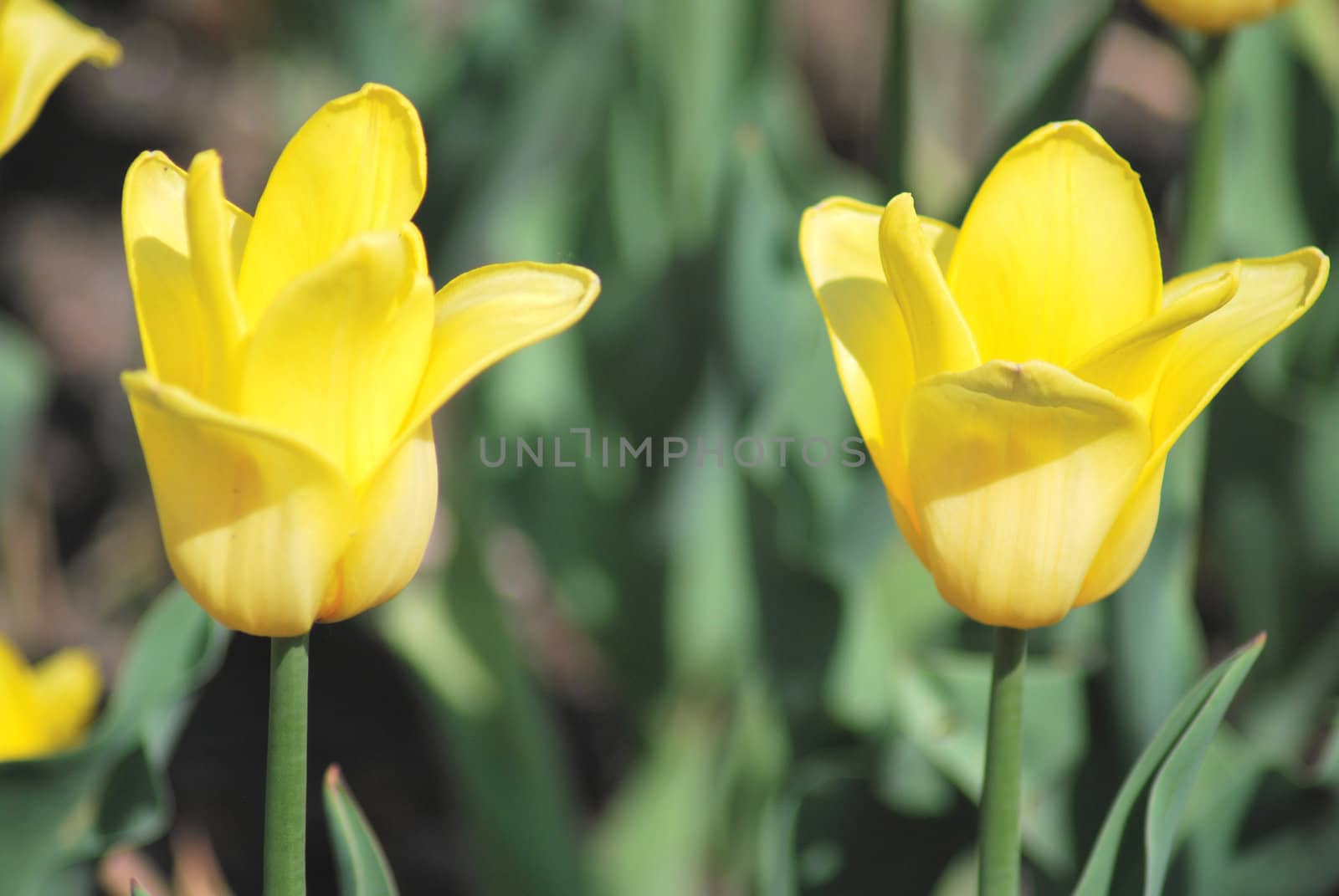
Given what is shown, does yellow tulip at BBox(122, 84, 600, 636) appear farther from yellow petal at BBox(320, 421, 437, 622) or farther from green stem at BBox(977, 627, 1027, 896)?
green stem at BBox(977, 627, 1027, 896)

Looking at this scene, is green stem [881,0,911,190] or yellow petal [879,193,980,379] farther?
green stem [881,0,911,190]

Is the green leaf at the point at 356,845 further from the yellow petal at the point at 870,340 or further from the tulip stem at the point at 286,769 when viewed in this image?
the yellow petal at the point at 870,340

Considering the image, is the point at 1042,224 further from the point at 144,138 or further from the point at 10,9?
the point at 144,138

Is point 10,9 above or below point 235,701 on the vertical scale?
above

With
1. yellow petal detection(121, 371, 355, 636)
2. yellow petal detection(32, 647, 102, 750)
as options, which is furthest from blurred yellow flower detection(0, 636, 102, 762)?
yellow petal detection(121, 371, 355, 636)

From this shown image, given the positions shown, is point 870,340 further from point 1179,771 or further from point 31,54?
point 31,54

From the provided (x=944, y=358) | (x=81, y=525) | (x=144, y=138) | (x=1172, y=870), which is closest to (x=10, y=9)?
(x=944, y=358)

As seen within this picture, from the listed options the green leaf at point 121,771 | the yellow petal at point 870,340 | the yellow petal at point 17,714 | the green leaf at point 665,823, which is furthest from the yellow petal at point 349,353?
the green leaf at point 665,823
